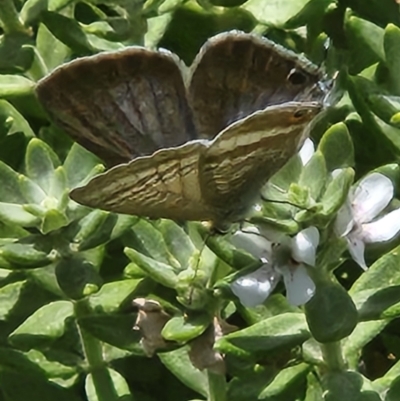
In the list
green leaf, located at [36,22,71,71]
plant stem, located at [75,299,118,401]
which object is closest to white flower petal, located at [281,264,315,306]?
plant stem, located at [75,299,118,401]

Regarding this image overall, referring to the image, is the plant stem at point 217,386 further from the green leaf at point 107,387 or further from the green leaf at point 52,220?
the green leaf at point 52,220

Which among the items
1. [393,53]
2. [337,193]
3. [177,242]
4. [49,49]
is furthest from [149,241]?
[49,49]

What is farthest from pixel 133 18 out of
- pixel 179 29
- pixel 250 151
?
pixel 250 151

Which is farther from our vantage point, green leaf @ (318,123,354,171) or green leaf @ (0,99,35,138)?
green leaf @ (0,99,35,138)

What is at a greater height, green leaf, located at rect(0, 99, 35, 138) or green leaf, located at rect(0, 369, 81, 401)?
green leaf, located at rect(0, 99, 35, 138)

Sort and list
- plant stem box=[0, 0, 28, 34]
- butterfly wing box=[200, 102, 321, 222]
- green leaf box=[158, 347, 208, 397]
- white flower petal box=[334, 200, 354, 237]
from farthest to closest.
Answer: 1. plant stem box=[0, 0, 28, 34]
2. green leaf box=[158, 347, 208, 397]
3. white flower petal box=[334, 200, 354, 237]
4. butterfly wing box=[200, 102, 321, 222]

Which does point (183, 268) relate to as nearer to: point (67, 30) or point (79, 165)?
point (79, 165)

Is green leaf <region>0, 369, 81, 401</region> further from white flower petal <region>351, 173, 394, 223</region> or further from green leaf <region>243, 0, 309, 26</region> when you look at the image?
green leaf <region>243, 0, 309, 26</region>
